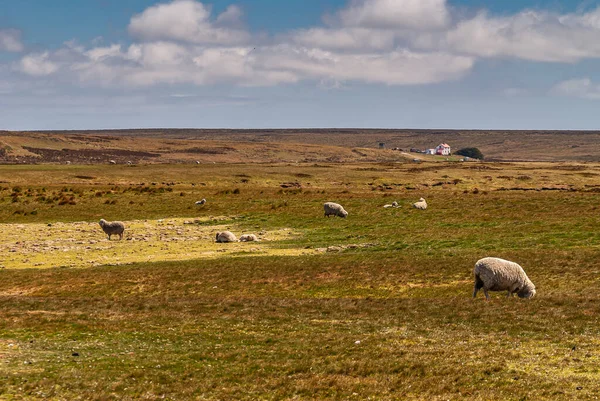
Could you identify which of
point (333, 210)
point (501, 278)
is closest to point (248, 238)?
point (333, 210)

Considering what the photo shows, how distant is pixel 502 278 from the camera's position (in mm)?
26734

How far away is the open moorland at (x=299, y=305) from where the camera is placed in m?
16.4

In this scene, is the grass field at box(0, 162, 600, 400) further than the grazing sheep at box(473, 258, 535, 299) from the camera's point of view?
No

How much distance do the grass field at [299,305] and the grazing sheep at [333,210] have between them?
1097 mm

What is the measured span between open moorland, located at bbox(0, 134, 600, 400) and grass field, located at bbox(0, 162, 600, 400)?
105 millimetres

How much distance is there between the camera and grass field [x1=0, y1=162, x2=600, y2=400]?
1641 centimetres

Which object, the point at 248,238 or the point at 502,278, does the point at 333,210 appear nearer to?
the point at 248,238

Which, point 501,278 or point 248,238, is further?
point 248,238

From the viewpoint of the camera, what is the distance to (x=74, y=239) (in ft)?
167

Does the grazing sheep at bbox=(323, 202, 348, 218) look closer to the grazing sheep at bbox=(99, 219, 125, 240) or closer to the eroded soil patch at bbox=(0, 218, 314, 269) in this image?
the eroded soil patch at bbox=(0, 218, 314, 269)

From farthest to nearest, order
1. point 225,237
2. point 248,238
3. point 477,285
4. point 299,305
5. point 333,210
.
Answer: point 333,210, point 248,238, point 225,237, point 477,285, point 299,305

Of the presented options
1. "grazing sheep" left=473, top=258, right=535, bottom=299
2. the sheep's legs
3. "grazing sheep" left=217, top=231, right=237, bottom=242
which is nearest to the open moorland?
the sheep's legs

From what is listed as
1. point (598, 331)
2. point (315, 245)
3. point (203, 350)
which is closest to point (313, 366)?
point (203, 350)

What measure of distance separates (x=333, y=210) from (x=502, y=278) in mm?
35843
